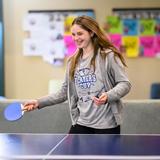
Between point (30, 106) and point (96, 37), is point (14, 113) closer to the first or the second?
point (30, 106)

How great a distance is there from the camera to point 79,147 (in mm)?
1962

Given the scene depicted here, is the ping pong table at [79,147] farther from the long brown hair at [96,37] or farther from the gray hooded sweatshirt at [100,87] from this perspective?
the long brown hair at [96,37]

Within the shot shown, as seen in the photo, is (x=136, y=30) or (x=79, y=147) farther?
(x=136, y=30)

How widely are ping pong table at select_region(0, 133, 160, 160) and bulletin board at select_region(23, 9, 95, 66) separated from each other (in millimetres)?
3098

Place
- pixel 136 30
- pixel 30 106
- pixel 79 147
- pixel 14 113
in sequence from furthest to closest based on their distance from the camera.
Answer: pixel 136 30 < pixel 30 106 < pixel 14 113 < pixel 79 147

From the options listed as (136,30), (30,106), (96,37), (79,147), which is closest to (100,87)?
(96,37)

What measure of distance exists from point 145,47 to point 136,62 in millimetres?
253

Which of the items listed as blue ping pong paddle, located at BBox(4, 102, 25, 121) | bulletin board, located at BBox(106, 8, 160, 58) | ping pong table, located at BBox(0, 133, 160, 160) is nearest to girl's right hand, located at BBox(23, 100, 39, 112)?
blue ping pong paddle, located at BBox(4, 102, 25, 121)

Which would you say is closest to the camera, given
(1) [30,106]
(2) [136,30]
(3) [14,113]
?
(3) [14,113]

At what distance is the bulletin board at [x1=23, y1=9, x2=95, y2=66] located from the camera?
5.27 metres

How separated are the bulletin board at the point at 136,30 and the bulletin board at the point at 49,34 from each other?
1.58 feet

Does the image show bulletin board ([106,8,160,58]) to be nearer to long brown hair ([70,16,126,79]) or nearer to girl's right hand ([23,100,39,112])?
long brown hair ([70,16,126,79])

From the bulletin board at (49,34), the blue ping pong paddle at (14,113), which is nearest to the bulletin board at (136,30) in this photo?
the bulletin board at (49,34)

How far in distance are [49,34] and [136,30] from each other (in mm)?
1270
